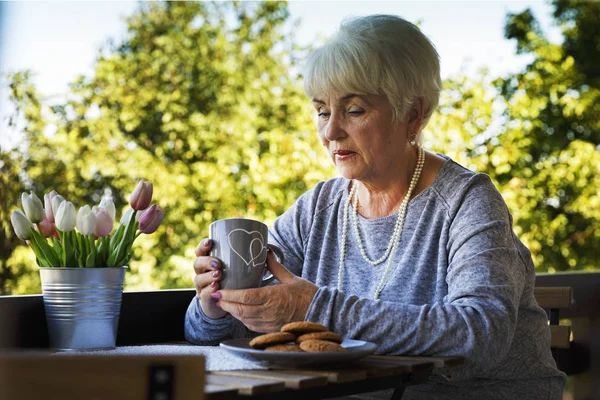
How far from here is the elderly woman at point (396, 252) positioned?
56.5 inches

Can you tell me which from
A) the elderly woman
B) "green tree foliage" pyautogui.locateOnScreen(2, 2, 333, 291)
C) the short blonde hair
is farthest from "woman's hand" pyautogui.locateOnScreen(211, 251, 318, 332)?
"green tree foliage" pyautogui.locateOnScreen(2, 2, 333, 291)

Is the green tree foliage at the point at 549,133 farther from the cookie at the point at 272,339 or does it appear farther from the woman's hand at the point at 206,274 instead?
the cookie at the point at 272,339

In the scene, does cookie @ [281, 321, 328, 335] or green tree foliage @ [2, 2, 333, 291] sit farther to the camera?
green tree foliage @ [2, 2, 333, 291]

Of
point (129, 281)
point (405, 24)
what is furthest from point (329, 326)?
point (129, 281)

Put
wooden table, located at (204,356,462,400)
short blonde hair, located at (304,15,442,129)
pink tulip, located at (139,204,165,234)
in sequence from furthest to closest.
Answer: short blonde hair, located at (304,15,442,129), pink tulip, located at (139,204,165,234), wooden table, located at (204,356,462,400)

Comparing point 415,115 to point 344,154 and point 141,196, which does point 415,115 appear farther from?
point 141,196

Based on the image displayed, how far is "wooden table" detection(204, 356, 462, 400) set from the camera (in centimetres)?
108

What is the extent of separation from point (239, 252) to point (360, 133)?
46 cm

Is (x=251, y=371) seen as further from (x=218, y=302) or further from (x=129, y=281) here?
(x=129, y=281)

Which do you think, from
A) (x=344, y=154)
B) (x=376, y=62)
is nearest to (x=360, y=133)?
(x=344, y=154)

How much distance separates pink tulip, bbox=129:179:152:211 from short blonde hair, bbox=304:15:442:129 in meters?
0.45

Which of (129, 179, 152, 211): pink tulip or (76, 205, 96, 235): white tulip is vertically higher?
(129, 179, 152, 211): pink tulip

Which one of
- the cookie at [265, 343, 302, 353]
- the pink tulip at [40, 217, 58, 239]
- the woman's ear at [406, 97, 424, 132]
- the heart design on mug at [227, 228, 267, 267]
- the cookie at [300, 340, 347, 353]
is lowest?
the cookie at [265, 343, 302, 353]

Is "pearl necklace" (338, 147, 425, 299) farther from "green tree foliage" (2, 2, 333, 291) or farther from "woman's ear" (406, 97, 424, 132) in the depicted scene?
"green tree foliage" (2, 2, 333, 291)
